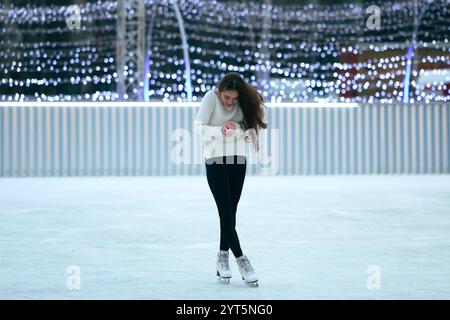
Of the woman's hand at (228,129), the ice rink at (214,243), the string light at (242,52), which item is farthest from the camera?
the string light at (242,52)

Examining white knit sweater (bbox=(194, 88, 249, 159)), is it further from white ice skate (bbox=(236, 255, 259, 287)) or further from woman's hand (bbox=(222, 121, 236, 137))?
white ice skate (bbox=(236, 255, 259, 287))

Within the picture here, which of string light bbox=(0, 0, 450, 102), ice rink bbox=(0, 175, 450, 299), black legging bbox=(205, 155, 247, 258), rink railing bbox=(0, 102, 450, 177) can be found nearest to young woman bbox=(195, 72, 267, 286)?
black legging bbox=(205, 155, 247, 258)

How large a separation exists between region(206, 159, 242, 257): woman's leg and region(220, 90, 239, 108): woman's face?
15.4 inches

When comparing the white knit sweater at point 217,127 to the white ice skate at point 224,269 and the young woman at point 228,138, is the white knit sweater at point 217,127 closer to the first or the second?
the young woman at point 228,138

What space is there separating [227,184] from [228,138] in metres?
0.29

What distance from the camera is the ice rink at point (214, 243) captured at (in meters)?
6.24

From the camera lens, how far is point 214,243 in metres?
8.73

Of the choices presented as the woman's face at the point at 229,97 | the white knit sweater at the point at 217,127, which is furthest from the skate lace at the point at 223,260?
the woman's face at the point at 229,97

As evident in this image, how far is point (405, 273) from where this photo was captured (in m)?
6.86

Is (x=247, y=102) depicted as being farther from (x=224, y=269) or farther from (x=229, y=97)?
(x=224, y=269)

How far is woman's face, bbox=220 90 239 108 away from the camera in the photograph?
648cm

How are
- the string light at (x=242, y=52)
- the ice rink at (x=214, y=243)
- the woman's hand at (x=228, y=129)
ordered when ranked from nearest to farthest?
the ice rink at (x=214, y=243) < the woman's hand at (x=228, y=129) < the string light at (x=242, y=52)

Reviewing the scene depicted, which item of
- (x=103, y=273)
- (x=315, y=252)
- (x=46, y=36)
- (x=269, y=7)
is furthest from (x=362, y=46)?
(x=103, y=273)

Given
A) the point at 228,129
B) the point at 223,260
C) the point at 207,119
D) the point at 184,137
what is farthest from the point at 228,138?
the point at 184,137
